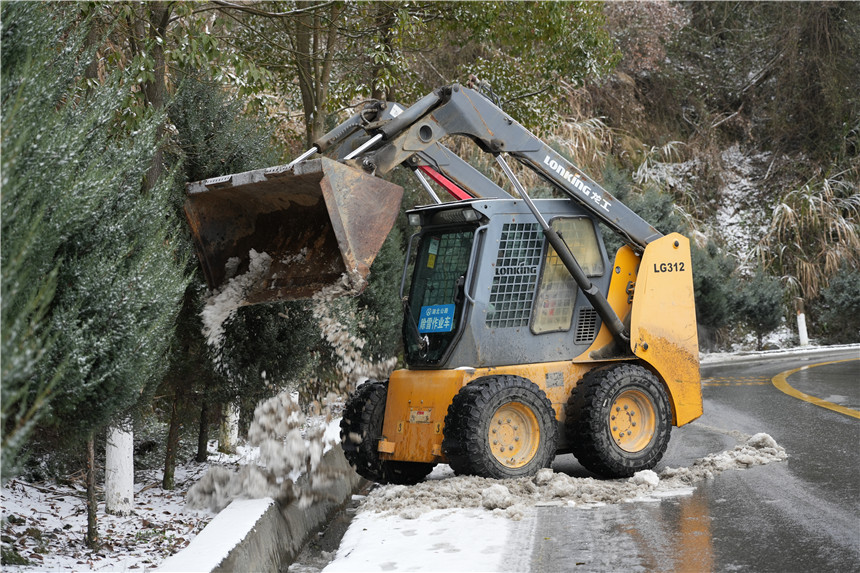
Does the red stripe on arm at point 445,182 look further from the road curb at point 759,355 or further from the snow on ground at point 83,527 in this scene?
the road curb at point 759,355

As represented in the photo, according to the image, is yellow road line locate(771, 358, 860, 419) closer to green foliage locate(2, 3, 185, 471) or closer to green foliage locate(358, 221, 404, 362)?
green foliage locate(358, 221, 404, 362)

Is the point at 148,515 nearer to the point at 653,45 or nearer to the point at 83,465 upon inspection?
the point at 83,465

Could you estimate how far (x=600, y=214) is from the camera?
795 centimetres

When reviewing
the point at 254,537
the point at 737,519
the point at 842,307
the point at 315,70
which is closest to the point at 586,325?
the point at 737,519

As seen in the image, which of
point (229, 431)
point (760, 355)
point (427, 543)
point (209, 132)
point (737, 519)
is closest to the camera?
point (427, 543)

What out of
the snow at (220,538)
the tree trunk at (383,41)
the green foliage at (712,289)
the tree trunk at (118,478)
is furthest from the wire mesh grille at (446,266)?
the green foliage at (712,289)

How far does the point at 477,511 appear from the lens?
6.11 m

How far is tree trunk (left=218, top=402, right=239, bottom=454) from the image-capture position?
29.2 ft

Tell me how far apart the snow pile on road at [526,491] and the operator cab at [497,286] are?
1.11m

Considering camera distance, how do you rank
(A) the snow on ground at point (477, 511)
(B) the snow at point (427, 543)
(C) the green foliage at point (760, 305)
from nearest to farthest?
(B) the snow at point (427, 543), (A) the snow on ground at point (477, 511), (C) the green foliage at point (760, 305)

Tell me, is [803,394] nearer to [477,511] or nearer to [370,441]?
[370,441]

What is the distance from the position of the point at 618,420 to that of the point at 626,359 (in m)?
0.59

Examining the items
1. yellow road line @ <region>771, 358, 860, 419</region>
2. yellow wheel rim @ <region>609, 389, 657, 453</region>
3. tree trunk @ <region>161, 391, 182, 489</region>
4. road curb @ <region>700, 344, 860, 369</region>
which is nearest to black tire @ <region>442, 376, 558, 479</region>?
yellow wheel rim @ <region>609, 389, 657, 453</region>

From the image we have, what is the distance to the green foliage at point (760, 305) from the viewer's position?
77.3 feet
